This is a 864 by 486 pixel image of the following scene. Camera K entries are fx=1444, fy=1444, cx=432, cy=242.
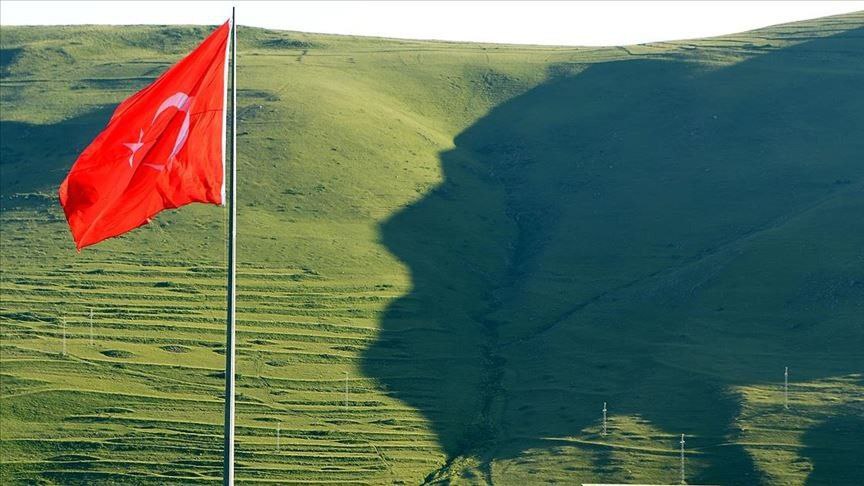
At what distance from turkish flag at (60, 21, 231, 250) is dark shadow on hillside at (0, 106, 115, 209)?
89.0 meters

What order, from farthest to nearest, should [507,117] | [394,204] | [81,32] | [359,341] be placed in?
[81,32]
[507,117]
[394,204]
[359,341]

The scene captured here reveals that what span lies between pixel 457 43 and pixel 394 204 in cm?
6211

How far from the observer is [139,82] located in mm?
143250

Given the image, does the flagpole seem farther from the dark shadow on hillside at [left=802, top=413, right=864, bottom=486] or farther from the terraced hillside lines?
the terraced hillside lines

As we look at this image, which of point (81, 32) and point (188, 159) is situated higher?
point (81, 32)

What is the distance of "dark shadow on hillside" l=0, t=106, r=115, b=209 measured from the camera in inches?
4483

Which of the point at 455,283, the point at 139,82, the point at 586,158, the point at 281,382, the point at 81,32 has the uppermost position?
the point at 81,32

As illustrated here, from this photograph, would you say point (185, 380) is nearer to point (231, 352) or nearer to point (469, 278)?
point (469, 278)

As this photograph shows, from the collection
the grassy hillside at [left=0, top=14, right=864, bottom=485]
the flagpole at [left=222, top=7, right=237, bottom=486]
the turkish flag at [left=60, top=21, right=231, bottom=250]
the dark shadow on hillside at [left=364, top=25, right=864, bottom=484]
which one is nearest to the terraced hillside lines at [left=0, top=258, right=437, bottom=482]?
the grassy hillside at [left=0, top=14, right=864, bottom=485]

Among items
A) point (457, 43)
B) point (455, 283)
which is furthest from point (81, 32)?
point (455, 283)

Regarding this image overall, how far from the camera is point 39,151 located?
407 ft

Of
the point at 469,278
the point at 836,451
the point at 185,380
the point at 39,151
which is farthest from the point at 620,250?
the point at 39,151

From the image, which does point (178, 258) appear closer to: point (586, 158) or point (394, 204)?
point (394, 204)

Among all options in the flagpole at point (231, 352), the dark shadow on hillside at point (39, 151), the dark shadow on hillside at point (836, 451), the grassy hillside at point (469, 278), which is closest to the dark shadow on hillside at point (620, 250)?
the grassy hillside at point (469, 278)
